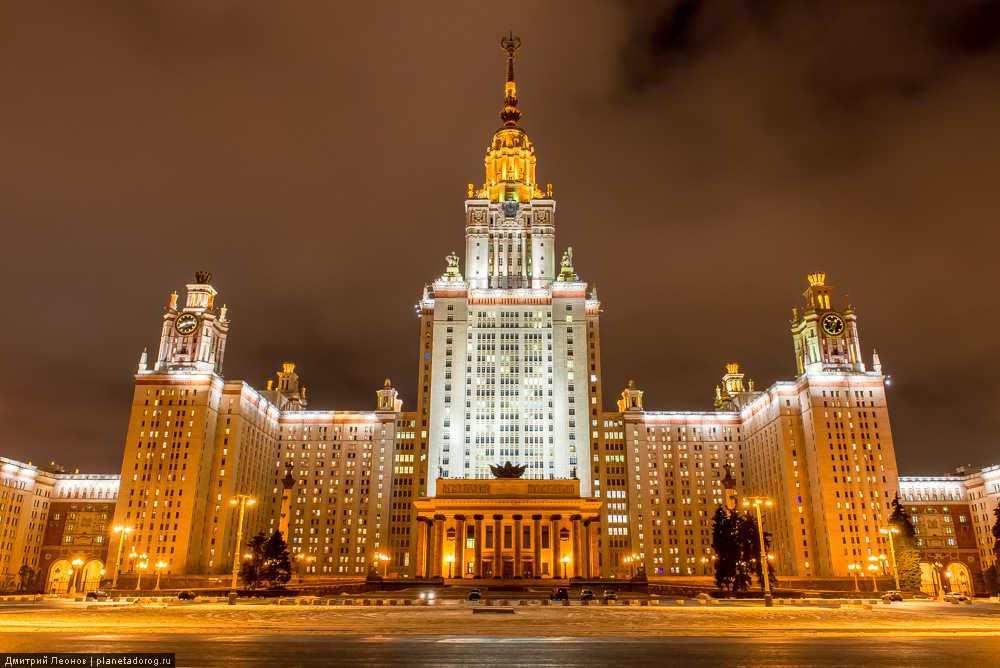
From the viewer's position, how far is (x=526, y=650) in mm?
25625

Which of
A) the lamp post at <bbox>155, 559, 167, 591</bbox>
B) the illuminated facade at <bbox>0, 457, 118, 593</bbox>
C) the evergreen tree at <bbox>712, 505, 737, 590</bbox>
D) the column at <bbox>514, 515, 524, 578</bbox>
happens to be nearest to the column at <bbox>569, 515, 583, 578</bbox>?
the column at <bbox>514, 515, 524, 578</bbox>

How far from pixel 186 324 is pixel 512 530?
266 ft

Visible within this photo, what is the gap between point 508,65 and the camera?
182 metres

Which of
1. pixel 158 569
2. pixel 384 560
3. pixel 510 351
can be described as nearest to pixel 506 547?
pixel 384 560

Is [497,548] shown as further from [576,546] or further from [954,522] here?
[954,522]

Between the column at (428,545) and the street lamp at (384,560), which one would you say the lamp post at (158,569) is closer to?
the street lamp at (384,560)

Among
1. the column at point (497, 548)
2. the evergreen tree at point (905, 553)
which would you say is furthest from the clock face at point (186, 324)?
the evergreen tree at point (905, 553)

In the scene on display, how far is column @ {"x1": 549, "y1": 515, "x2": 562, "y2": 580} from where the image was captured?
11862 cm

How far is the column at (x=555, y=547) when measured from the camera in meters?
119

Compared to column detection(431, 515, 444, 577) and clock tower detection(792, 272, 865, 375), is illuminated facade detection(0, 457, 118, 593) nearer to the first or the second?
column detection(431, 515, 444, 577)

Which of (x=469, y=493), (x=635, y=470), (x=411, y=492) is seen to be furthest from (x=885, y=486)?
(x=411, y=492)

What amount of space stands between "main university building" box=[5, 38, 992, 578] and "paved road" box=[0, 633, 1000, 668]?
93.8 m

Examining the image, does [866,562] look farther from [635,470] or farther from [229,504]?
[229,504]

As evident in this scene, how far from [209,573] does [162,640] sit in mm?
113121
